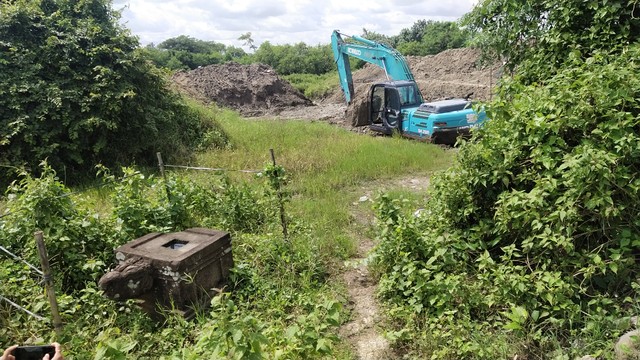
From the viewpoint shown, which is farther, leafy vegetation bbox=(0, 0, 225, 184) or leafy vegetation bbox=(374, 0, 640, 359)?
leafy vegetation bbox=(0, 0, 225, 184)

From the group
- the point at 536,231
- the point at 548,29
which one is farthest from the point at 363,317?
the point at 548,29

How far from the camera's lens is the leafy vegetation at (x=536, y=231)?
3.28 metres

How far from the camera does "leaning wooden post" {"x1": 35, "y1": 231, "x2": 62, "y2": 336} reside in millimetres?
3190

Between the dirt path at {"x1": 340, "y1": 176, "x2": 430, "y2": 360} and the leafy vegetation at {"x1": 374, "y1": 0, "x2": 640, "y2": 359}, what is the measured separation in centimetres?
15

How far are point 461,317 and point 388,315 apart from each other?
626mm

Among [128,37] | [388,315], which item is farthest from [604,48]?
[128,37]

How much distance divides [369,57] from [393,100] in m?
2.49

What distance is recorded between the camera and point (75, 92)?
8266mm

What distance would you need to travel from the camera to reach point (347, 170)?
8.13 metres

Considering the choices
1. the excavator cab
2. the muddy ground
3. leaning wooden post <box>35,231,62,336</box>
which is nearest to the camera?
leaning wooden post <box>35,231,62,336</box>

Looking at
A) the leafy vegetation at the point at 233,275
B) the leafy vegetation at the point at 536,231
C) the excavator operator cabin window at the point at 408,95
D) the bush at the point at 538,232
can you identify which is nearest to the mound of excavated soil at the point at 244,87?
the excavator operator cabin window at the point at 408,95

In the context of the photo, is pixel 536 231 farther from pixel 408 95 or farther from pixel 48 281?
pixel 408 95

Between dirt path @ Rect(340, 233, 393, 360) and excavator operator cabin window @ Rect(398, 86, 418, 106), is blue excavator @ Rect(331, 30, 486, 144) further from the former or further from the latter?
dirt path @ Rect(340, 233, 393, 360)

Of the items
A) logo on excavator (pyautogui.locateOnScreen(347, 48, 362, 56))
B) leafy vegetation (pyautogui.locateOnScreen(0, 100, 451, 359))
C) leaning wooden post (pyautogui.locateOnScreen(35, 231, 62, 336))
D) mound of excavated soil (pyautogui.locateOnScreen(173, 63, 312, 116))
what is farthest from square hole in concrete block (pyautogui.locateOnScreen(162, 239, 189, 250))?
mound of excavated soil (pyautogui.locateOnScreen(173, 63, 312, 116))
